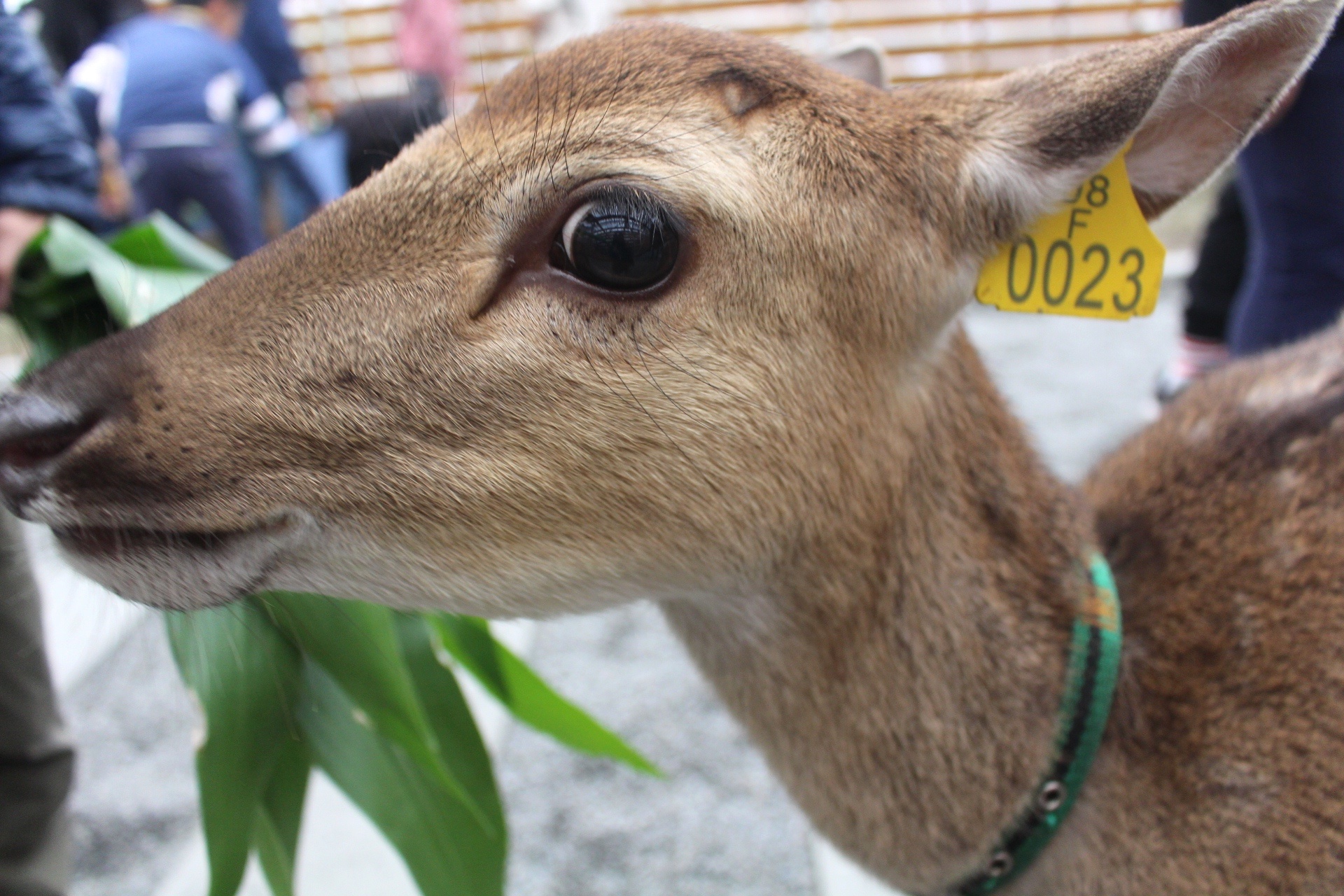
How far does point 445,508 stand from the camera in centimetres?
132

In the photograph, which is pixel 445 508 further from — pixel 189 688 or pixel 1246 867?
pixel 1246 867

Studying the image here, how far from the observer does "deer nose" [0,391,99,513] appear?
3.94 feet

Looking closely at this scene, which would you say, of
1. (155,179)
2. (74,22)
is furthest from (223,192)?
(74,22)

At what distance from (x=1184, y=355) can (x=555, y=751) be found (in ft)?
10.3

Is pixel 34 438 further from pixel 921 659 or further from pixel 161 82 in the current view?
pixel 161 82

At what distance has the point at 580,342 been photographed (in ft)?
4.34

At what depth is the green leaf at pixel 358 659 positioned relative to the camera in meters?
1.68

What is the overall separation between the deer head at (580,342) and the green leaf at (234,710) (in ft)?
1.34

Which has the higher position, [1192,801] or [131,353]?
[131,353]

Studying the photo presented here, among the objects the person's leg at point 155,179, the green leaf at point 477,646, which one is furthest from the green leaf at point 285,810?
the person's leg at point 155,179

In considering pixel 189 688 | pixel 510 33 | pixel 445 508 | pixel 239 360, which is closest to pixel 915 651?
pixel 445 508

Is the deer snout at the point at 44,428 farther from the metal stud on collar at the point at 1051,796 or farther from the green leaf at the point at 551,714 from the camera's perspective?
the metal stud on collar at the point at 1051,796

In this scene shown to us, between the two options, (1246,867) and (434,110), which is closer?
(1246,867)

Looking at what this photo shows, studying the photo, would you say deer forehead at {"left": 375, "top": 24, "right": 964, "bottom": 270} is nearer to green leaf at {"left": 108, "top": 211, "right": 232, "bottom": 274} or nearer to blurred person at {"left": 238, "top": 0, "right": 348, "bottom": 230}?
green leaf at {"left": 108, "top": 211, "right": 232, "bottom": 274}
